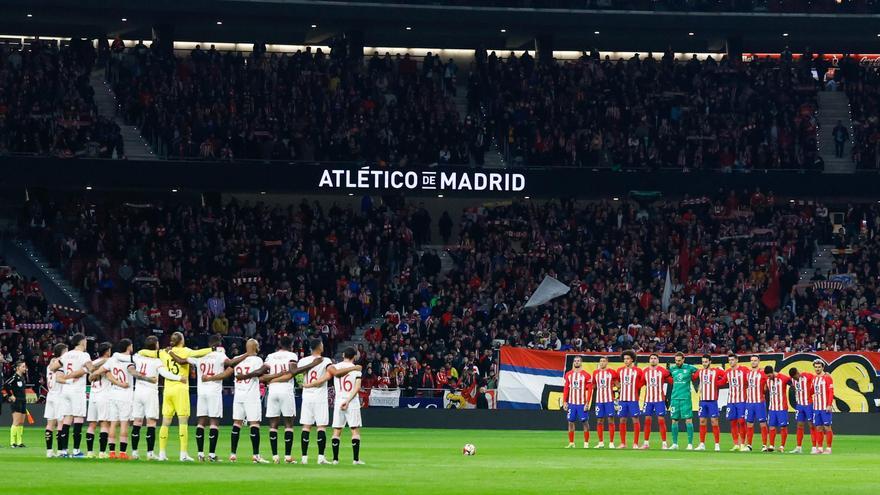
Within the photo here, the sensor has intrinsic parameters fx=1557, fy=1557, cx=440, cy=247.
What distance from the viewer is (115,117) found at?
57.3 m

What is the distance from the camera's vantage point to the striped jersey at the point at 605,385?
36062mm

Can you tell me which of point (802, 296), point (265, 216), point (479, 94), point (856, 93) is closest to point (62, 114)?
point (265, 216)

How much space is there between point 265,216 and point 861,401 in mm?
22728

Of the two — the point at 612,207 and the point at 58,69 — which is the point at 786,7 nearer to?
the point at 612,207

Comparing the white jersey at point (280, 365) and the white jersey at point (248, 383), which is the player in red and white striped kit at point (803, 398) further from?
the white jersey at point (248, 383)

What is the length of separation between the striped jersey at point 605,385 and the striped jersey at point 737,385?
108 inches

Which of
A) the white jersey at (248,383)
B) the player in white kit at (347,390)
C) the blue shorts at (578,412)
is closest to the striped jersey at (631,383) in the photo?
the blue shorts at (578,412)

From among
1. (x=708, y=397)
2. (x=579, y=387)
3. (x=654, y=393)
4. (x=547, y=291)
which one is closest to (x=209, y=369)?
(x=579, y=387)

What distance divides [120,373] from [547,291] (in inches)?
1087

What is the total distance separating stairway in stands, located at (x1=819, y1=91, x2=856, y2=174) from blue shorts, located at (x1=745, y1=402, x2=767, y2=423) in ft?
83.5

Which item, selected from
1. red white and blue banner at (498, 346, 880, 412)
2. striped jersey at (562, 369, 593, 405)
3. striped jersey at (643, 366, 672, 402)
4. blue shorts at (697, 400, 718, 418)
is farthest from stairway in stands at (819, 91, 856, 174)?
striped jersey at (562, 369, 593, 405)

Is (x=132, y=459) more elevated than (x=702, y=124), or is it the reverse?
(x=702, y=124)

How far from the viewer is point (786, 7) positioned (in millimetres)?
62094

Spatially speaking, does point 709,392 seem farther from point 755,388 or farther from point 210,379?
point 210,379
